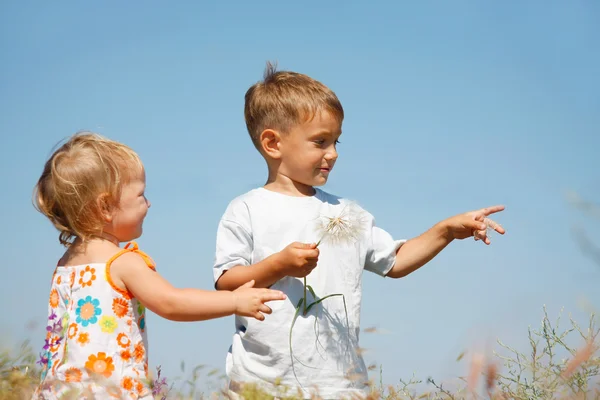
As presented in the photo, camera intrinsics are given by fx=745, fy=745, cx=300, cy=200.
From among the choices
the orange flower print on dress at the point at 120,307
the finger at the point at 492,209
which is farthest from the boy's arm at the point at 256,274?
the finger at the point at 492,209

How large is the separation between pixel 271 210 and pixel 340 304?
0.67 meters

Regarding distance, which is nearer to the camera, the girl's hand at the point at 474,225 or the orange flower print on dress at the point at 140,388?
the orange flower print on dress at the point at 140,388

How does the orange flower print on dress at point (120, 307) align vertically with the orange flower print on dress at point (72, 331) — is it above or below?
above

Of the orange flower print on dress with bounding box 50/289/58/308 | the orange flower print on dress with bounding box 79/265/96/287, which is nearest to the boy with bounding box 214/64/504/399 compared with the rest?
the orange flower print on dress with bounding box 79/265/96/287

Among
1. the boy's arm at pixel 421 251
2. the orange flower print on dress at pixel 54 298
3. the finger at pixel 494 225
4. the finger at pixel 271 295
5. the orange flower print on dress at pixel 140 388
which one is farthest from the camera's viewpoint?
the boy's arm at pixel 421 251

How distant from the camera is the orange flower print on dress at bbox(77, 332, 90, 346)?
3.58 meters

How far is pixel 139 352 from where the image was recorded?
3691 millimetres

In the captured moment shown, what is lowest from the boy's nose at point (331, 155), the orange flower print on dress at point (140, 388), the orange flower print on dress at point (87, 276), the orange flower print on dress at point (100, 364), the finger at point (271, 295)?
the orange flower print on dress at point (140, 388)

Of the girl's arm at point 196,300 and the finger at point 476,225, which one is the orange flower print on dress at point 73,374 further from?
the finger at point 476,225

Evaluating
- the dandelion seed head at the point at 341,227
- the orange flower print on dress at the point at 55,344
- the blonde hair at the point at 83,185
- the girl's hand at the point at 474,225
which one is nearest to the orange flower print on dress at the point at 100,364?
the orange flower print on dress at the point at 55,344

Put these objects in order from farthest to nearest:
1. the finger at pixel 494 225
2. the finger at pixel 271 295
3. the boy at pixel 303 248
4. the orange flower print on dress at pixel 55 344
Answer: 1. the finger at pixel 494 225
2. the boy at pixel 303 248
3. the orange flower print on dress at pixel 55 344
4. the finger at pixel 271 295

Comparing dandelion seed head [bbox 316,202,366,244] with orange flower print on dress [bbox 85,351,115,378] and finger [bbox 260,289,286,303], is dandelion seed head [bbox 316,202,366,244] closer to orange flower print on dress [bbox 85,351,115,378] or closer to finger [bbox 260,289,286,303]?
finger [bbox 260,289,286,303]

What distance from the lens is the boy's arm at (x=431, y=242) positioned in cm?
450

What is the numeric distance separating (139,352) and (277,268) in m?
0.80
